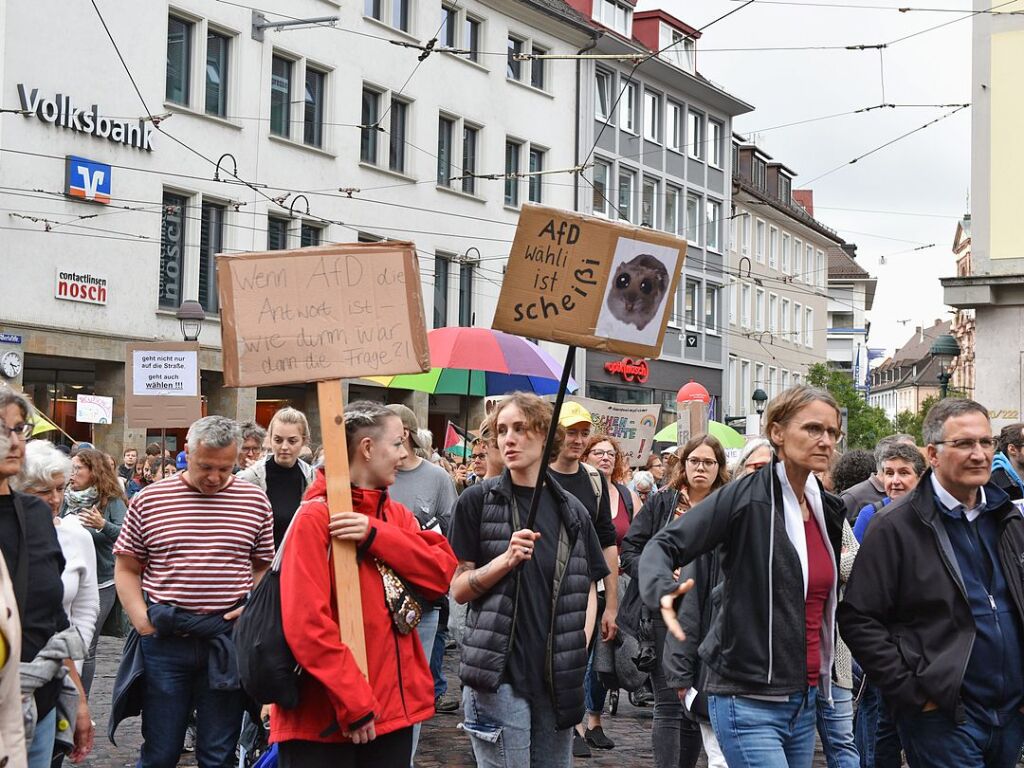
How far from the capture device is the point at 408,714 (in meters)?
4.91

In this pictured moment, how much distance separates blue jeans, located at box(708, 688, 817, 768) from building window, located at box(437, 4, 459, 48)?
108 ft

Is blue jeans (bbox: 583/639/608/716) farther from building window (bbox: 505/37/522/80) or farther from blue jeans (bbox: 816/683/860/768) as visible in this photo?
building window (bbox: 505/37/522/80)

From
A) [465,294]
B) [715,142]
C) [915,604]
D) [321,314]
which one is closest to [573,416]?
[321,314]

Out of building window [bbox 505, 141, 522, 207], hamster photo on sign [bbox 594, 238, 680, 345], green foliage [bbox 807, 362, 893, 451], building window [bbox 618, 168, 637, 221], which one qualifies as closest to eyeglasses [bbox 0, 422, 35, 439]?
hamster photo on sign [bbox 594, 238, 680, 345]

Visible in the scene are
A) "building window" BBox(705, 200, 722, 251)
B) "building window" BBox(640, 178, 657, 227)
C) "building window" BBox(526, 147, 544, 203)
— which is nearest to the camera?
"building window" BBox(526, 147, 544, 203)

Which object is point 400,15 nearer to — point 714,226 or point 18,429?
point 714,226

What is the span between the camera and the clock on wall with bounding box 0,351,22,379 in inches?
975

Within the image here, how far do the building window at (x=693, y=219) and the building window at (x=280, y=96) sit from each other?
2195cm

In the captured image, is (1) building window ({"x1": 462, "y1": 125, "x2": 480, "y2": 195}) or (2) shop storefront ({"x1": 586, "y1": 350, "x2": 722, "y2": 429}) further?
(2) shop storefront ({"x1": 586, "y1": 350, "x2": 722, "y2": 429})

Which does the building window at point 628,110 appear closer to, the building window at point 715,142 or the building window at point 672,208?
the building window at point 672,208

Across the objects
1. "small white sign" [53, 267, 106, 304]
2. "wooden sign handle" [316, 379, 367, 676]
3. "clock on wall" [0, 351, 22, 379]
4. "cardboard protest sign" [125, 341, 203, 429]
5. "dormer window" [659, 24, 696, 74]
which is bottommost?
"wooden sign handle" [316, 379, 367, 676]

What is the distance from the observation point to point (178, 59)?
29172 mm

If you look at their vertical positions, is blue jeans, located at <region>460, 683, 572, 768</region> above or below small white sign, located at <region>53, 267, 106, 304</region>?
below

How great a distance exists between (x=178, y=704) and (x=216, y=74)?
83.0 ft
